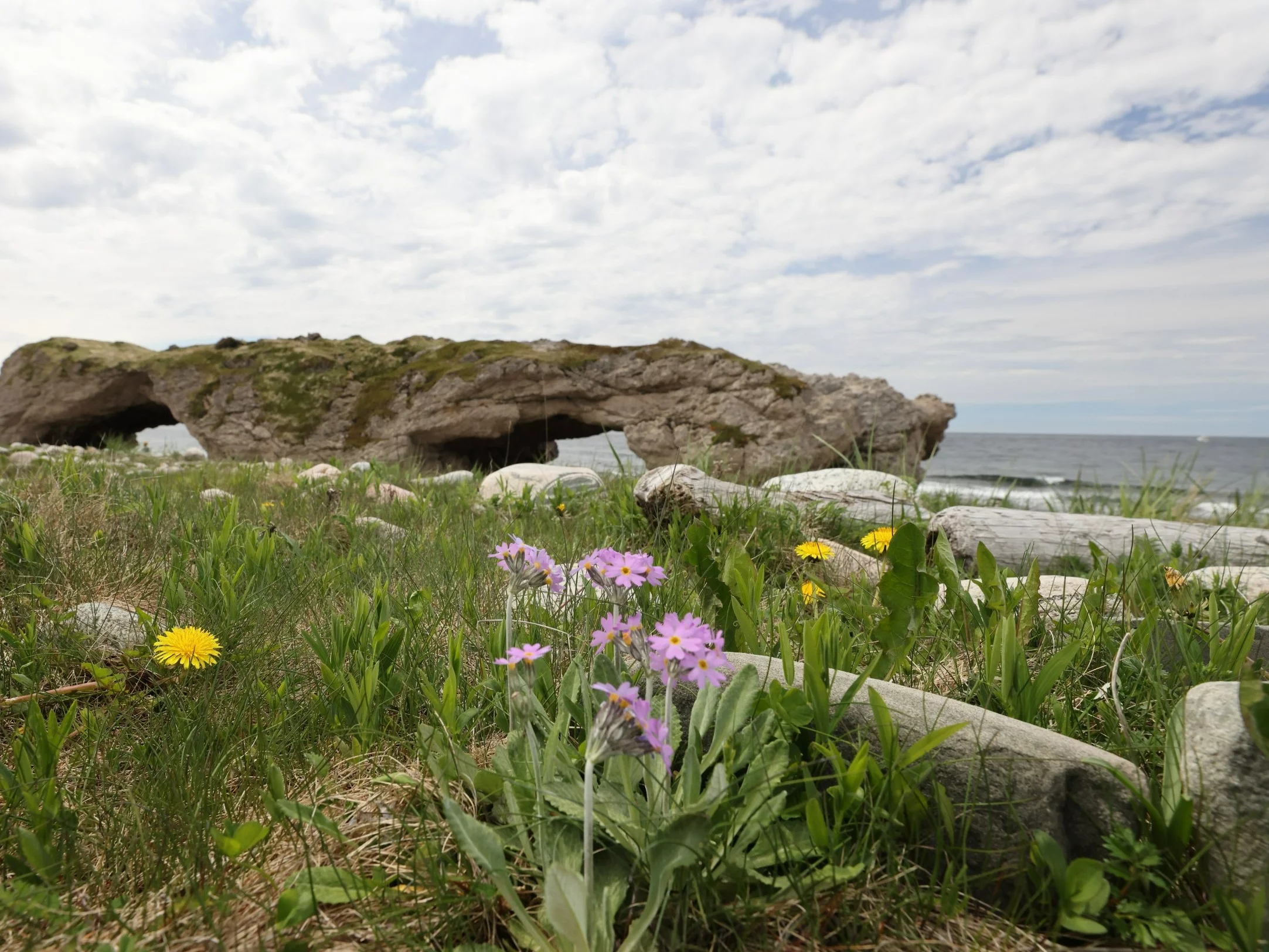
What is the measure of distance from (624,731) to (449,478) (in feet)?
20.3

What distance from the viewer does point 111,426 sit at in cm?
1739

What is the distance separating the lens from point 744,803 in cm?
124

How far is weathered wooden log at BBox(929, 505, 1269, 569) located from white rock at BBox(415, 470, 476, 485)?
4.03 meters

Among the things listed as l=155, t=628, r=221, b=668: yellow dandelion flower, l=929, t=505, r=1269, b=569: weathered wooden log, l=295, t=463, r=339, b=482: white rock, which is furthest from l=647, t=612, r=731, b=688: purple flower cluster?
l=295, t=463, r=339, b=482: white rock

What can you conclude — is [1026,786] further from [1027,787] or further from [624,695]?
[624,695]

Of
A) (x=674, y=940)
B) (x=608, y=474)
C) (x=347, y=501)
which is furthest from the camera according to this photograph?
(x=608, y=474)

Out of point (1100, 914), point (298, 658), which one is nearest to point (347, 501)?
point (298, 658)

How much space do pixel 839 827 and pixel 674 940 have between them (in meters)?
0.33

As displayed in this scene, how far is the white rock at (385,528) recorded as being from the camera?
12.2 feet

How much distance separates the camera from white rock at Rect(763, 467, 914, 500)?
15.6 feet

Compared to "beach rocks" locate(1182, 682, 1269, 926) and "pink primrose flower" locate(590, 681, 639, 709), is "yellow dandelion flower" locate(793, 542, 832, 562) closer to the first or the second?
"beach rocks" locate(1182, 682, 1269, 926)

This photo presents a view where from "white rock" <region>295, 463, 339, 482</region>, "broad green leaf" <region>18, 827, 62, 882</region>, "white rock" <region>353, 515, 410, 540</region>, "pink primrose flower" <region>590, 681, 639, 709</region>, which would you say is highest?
"pink primrose flower" <region>590, 681, 639, 709</region>

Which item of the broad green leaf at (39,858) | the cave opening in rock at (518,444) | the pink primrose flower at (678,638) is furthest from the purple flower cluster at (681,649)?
the cave opening in rock at (518,444)

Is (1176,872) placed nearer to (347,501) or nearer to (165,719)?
(165,719)
